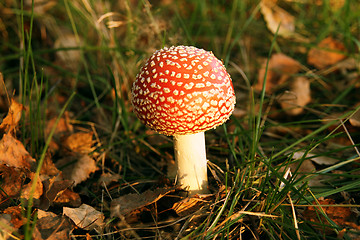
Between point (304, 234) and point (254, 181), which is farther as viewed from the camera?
point (254, 181)

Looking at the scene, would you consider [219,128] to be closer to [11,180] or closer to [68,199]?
[68,199]

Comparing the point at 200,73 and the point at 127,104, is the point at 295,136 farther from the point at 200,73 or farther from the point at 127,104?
the point at 127,104

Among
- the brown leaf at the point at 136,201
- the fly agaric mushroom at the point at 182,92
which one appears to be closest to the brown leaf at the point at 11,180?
the brown leaf at the point at 136,201

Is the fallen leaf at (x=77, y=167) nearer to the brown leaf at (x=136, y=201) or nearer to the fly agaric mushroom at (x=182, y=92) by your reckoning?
the brown leaf at (x=136, y=201)

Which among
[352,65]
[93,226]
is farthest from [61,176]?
[352,65]

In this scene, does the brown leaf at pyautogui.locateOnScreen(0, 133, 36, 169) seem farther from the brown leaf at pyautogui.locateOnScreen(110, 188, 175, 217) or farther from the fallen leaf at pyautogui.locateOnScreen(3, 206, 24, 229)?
the brown leaf at pyautogui.locateOnScreen(110, 188, 175, 217)

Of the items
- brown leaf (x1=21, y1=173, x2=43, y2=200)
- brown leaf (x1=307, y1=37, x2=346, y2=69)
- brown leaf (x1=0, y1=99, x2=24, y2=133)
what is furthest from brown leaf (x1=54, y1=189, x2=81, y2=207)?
brown leaf (x1=307, y1=37, x2=346, y2=69)

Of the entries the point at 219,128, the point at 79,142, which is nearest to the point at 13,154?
the point at 79,142

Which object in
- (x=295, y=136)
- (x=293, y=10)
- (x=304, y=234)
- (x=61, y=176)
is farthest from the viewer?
(x=293, y=10)

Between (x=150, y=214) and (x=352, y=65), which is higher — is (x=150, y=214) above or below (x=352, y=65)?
below
